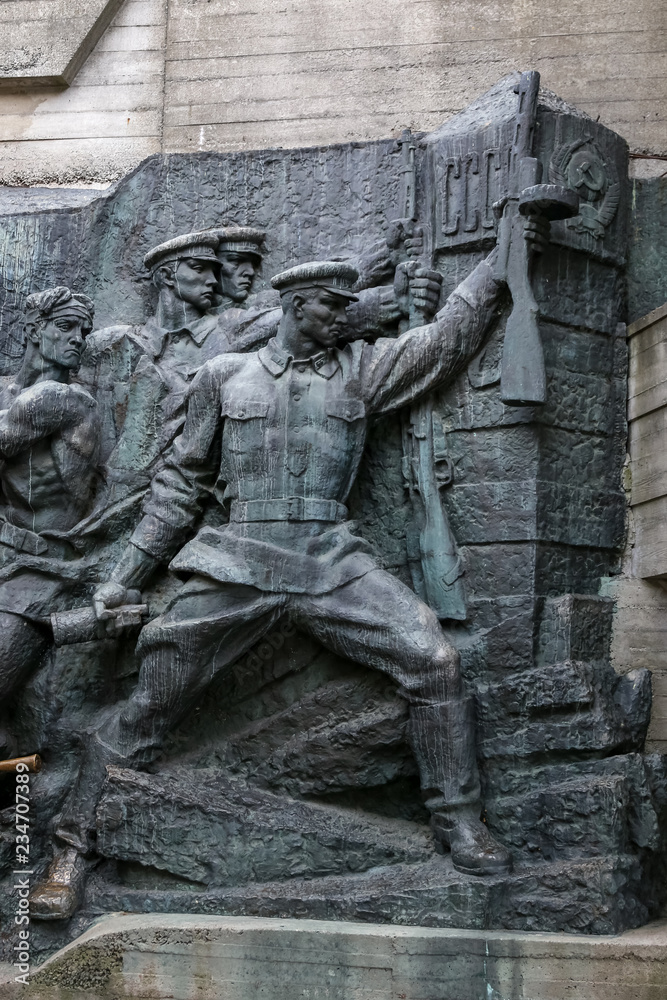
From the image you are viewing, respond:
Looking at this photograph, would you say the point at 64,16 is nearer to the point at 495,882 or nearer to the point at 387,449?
the point at 387,449

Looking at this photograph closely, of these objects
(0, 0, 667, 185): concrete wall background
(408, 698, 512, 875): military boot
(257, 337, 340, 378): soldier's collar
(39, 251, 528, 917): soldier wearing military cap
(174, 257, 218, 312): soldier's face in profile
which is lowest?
(408, 698, 512, 875): military boot

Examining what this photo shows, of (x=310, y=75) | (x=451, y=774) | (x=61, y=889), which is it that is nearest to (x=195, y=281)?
(x=310, y=75)

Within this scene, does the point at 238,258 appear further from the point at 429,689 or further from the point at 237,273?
the point at 429,689

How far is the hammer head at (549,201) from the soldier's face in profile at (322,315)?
40.9 inches

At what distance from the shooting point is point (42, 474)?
7199 millimetres

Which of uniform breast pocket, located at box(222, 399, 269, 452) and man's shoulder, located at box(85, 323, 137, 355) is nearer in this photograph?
uniform breast pocket, located at box(222, 399, 269, 452)

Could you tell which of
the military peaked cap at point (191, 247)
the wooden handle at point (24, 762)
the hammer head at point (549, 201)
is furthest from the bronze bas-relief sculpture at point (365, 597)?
the military peaked cap at point (191, 247)

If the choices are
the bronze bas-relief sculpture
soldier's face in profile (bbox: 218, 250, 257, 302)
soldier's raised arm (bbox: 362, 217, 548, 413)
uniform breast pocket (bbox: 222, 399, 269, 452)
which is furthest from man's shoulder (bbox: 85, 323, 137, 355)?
soldier's raised arm (bbox: 362, 217, 548, 413)

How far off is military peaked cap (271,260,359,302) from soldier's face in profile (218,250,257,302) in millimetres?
702

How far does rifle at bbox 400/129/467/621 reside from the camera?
670 cm

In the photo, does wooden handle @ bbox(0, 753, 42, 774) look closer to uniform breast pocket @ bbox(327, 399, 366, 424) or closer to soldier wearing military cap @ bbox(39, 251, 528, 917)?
soldier wearing military cap @ bbox(39, 251, 528, 917)

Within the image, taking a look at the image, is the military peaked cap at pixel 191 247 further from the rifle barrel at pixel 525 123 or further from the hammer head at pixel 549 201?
the hammer head at pixel 549 201

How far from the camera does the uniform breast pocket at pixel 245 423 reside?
6762mm

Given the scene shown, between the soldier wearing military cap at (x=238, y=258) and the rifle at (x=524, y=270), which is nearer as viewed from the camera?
the rifle at (x=524, y=270)
